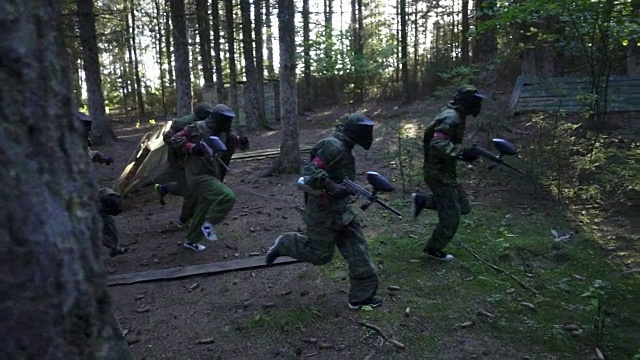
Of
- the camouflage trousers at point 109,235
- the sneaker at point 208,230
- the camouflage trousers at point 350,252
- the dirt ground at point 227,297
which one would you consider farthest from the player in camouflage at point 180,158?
the camouflage trousers at point 350,252

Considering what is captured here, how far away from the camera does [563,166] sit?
8844 millimetres

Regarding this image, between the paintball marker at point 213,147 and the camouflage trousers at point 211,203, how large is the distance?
311 millimetres

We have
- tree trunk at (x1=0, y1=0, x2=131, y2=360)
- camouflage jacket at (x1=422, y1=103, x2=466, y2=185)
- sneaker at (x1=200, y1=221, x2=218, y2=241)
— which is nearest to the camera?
tree trunk at (x1=0, y1=0, x2=131, y2=360)

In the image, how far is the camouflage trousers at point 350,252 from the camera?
4.78 metres

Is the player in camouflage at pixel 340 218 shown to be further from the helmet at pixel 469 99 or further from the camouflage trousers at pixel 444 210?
the helmet at pixel 469 99

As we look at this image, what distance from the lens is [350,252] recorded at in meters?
4.81

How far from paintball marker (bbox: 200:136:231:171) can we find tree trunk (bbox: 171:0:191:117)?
23.1 ft

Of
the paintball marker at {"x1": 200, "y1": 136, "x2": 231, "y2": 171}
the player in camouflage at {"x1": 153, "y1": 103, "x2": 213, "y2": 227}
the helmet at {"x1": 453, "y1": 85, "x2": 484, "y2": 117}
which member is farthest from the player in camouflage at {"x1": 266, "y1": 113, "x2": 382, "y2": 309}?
the player in camouflage at {"x1": 153, "y1": 103, "x2": 213, "y2": 227}

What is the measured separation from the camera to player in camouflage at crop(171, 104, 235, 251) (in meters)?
6.64

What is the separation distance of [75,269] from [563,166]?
28.3 feet

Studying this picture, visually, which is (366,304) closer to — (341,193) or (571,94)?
(341,193)

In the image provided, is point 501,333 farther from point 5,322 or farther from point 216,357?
point 5,322

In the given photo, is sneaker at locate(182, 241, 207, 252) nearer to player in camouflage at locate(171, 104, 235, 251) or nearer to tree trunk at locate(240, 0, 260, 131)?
player in camouflage at locate(171, 104, 235, 251)

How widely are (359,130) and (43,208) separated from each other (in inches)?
124
